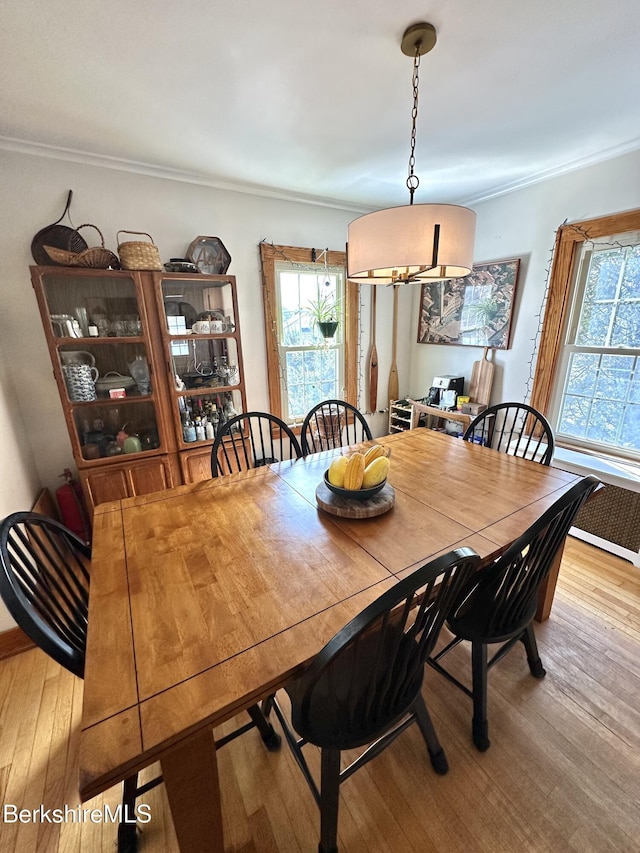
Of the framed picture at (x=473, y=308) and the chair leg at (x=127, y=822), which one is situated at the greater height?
the framed picture at (x=473, y=308)

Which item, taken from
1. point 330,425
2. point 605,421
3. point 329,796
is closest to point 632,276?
point 605,421

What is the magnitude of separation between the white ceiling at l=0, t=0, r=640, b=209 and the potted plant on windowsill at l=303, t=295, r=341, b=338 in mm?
1029

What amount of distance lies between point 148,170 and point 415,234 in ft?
6.87

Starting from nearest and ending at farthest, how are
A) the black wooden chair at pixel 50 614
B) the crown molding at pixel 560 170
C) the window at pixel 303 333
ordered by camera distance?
the black wooden chair at pixel 50 614, the crown molding at pixel 560 170, the window at pixel 303 333

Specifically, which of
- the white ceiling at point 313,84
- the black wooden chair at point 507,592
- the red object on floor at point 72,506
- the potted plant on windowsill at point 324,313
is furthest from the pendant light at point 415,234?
the red object on floor at point 72,506

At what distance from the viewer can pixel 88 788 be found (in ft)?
1.89

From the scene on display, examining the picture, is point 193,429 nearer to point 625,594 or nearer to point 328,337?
point 328,337

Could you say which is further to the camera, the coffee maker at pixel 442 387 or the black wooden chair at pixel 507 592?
the coffee maker at pixel 442 387

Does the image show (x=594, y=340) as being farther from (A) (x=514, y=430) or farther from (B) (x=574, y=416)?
(A) (x=514, y=430)

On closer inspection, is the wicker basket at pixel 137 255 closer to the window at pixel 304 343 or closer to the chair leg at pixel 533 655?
the window at pixel 304 343

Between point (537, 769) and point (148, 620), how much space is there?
4.70ft

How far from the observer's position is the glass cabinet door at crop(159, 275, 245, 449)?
7.94 feet

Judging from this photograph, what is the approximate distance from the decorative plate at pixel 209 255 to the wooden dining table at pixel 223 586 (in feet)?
5.44

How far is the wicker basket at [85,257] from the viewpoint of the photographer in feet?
6.44
